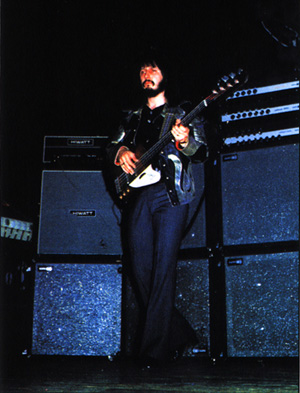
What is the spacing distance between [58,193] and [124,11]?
1300 mm

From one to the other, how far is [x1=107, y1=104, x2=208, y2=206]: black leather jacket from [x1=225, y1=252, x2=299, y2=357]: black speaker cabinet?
1.45ft

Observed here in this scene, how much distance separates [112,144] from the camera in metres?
2.54

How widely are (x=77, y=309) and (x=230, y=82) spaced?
1.38m

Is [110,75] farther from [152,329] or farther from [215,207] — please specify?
[152,329]

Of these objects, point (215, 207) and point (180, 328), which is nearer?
point (180, 328)

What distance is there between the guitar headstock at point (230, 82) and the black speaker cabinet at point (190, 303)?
0.85 metres

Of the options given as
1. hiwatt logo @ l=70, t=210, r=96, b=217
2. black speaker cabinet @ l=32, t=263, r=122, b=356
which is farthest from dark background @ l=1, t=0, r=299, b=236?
black speaker cabinet @ l=32, t=263, r=122, b=356

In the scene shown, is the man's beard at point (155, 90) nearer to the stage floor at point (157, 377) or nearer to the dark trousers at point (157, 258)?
the dark trousers at point (157, 258)

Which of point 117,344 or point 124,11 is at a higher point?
point 124,11

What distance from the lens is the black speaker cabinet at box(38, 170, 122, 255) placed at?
8.77ft

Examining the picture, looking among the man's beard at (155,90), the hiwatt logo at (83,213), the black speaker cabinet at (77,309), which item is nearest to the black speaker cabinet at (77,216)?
the hiwatt logo at (83,213)

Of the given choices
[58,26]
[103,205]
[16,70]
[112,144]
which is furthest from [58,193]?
[58,26]

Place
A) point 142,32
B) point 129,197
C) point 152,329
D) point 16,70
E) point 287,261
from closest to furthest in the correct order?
point 152,329 < point 287,261 < point 129,197 < point 16,70 < point 142,32

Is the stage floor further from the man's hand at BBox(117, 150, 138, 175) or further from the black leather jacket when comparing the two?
the man's hand at BBox(117, 150, 138, 175)
